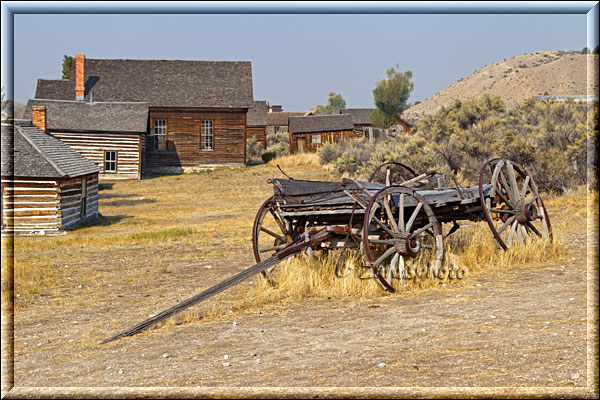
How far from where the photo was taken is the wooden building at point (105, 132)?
32984mm

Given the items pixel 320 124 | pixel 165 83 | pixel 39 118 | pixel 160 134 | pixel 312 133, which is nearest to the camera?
pixel 39 118

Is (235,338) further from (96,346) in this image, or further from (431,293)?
(431,293)

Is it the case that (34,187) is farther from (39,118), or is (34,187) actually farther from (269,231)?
(269,231)

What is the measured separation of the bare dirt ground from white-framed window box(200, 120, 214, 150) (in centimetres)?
2620

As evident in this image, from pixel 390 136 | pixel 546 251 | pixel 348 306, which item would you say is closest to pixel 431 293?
pixel 348 306

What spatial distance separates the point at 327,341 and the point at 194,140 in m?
31.1

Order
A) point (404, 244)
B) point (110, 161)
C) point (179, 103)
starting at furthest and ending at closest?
point (179, 103) < point (110, 161) < point (404, 244)

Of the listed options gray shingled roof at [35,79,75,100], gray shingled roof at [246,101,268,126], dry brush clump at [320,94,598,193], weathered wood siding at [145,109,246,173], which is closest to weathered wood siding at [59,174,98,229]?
dry brush clump at [320,94,598,193]

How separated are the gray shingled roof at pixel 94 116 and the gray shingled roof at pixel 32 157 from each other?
12190 mm

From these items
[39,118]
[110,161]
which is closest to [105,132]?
[110,161]

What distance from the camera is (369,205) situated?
28.4 feet

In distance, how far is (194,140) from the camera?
36875mm

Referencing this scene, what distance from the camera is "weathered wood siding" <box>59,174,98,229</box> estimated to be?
18641 mm

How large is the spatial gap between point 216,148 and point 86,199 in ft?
55.0
